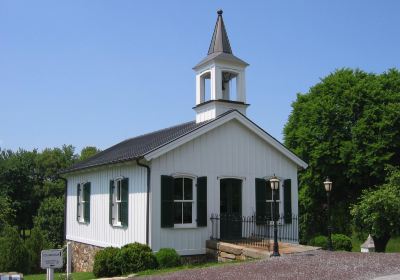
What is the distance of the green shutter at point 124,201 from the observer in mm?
19688

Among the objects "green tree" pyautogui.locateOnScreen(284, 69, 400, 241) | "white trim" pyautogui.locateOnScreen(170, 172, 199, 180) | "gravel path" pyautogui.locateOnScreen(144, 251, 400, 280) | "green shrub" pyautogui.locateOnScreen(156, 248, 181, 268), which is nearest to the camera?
"gravel path" pyautogui.locateOnScreen(144, 251, 400, 280)

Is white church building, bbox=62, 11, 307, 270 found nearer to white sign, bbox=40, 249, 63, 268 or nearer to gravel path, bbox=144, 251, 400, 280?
gravel path, bbox=144, 251, 400, 280

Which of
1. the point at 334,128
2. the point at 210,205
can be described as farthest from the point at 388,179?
the point at 210,205

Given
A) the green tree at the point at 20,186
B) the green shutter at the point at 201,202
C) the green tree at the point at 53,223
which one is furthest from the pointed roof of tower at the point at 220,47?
the green tree at the point at 20,186

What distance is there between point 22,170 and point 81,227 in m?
26.1

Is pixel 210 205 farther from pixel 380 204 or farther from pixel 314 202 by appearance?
pixel 314 202

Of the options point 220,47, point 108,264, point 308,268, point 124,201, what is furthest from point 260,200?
point 108,264

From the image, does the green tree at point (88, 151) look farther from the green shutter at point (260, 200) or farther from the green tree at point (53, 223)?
the green shutter at point (260, 200)

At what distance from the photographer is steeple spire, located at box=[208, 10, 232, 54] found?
72.6 ft

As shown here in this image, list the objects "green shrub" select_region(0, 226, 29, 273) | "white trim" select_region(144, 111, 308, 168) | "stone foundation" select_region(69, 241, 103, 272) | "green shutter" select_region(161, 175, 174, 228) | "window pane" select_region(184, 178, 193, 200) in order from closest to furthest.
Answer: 1. "white trim" select_region(144, 111, 308, 168)
2. "green shutter" select_region(161, 175, 174, 228)
3. "window pane" select_region(184, 178, 193, 200)
4. "stone foundation" select_region(69, 241, 103, 272)
5. "green shrub" select_region(0, 226, 29, 273)

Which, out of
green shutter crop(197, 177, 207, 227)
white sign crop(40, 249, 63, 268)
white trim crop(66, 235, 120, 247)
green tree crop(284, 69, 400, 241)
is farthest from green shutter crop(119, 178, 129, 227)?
green tree crop(284, 69, 400, 241)

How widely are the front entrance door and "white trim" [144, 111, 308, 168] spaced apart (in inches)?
84.7

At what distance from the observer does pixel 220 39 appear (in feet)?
73.3

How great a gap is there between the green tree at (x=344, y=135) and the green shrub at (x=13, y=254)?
1632 cm
